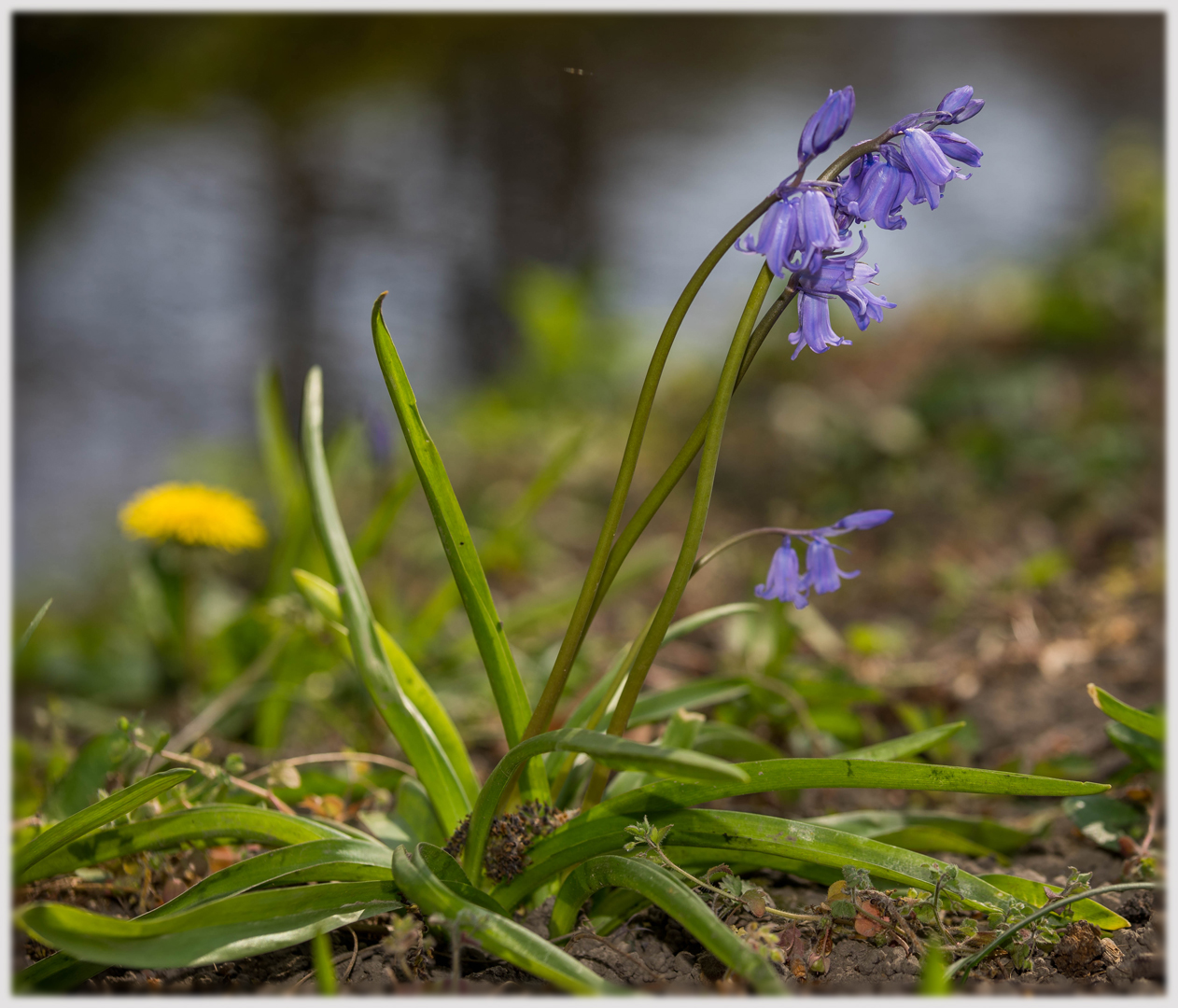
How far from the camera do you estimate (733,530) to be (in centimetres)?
353

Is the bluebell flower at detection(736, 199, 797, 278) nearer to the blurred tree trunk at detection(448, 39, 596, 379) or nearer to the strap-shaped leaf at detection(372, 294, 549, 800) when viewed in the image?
the strap-shaped leaf at detection(372, 294, 549, 800)

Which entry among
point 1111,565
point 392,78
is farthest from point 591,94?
point 1111,565

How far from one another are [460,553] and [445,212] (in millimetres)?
6498

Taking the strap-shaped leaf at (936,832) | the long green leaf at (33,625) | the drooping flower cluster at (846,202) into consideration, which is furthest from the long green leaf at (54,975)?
the drooping flower cluster at (846,202)

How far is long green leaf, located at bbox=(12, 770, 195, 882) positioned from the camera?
115 cm

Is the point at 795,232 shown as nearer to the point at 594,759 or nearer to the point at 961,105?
the point at 961,105

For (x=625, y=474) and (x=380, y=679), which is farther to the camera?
(x=380, y=679)

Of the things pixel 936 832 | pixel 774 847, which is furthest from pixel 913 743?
pixel 774 847

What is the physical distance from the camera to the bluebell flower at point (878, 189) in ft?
3.38

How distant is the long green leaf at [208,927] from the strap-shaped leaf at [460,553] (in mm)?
297

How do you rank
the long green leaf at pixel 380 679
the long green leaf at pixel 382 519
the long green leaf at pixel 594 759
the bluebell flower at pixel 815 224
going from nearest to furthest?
the long green leaf at pixel 594 759
the bluebell flower at pixel 815 224
the long green leaf at pixel 380 679
the long green leaf at pixel 382 519

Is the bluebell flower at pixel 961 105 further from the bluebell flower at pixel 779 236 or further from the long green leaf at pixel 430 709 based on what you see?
the long green leaf at pixel 430 709

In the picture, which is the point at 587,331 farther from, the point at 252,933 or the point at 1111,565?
the point at 252,933

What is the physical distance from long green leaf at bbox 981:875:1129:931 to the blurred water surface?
454 cm
